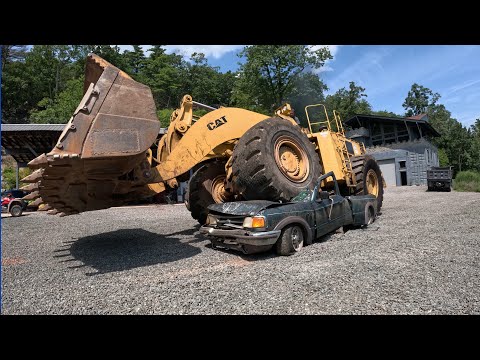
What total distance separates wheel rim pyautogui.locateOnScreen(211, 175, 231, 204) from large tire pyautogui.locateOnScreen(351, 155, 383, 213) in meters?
3.70

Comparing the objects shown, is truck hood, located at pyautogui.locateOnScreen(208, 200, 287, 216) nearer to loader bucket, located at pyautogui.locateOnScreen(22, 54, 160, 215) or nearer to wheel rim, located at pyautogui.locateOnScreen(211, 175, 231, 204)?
loader bucket, located at pyautogui.locateOnScreen(22, 54, 160, 215)

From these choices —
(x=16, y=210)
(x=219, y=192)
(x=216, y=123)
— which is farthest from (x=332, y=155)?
(x=16, y=210)

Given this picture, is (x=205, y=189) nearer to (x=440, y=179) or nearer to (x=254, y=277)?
(x=254, y=277)

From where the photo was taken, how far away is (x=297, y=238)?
573cm

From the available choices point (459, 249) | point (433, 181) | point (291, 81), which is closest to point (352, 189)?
point (459, 249)

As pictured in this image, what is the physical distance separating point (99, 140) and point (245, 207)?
263 centimetres

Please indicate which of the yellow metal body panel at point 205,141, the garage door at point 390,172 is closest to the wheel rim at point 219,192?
the yellow metal body panel at point 205,141

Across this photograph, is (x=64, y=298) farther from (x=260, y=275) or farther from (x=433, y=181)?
(x=433, y=181)

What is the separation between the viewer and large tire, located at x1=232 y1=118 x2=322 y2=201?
5.97 metres

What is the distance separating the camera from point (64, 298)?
3.86m

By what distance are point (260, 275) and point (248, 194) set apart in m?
2.14

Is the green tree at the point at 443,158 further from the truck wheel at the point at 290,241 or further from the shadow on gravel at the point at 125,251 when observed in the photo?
the shadow on gravel at the point at 125,251

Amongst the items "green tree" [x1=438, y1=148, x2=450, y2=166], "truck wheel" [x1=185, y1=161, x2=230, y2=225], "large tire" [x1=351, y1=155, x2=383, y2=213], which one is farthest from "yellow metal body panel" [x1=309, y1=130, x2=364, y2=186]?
"green tree" [x1=438, y1=148, x2=450, y2=166]
